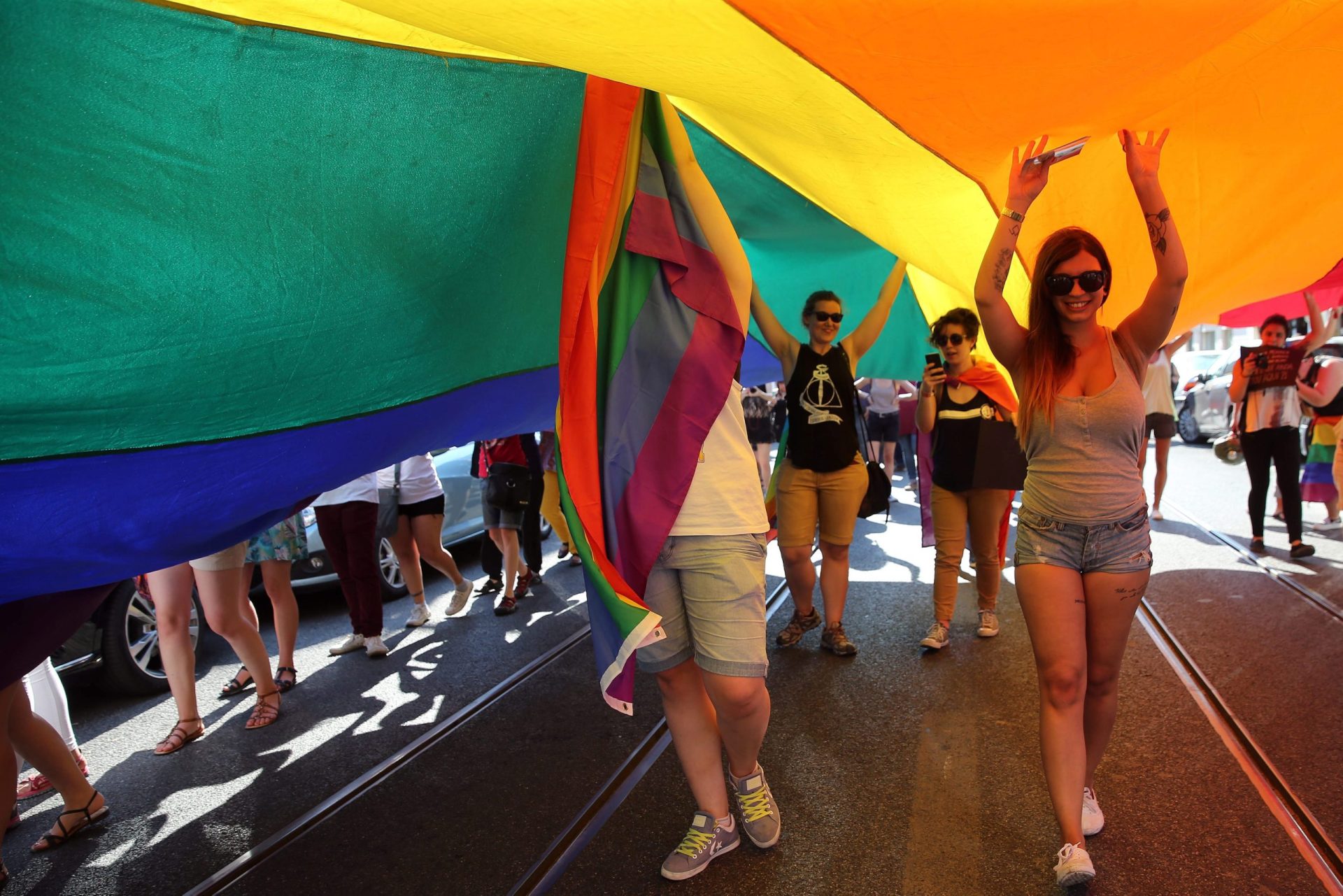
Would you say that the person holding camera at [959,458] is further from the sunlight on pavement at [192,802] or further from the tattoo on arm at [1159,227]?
the sunlight on pavement at [192,802]

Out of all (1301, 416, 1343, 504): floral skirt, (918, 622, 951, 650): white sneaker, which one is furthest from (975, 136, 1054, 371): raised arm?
(1301, 416, 1343, 504): floral skirt

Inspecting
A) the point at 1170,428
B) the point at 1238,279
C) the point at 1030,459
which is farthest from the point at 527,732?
the point at 1170,428

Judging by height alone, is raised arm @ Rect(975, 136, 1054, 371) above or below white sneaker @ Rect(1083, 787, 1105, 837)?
above

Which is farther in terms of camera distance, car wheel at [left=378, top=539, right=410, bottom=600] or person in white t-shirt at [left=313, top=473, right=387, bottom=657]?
car wheel at [left=378, top=539, right=410, bottom=600]

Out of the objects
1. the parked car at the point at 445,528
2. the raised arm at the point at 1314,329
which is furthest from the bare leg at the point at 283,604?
the raised arm at the point at 1314,329

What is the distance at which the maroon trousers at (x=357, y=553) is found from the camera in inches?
229

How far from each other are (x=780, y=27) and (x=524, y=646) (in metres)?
4.51

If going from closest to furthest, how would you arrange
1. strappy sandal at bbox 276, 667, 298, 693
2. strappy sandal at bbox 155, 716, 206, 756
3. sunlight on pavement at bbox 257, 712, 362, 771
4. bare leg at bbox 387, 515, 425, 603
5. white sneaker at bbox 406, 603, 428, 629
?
sunlight on pavement at bbox 257, 712, 362, 771, strappy sandal at bbox 155, 716, 206, 756, strappy sandal at bbox 276, 667, 298, 693, bare leg at bbox 387, 515, 425, 603, white sneaker at bbox 406, 603, 428, 629

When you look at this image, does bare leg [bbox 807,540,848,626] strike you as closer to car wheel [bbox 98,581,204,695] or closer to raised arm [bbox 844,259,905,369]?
raised arm [bbox 844,259,905,369]

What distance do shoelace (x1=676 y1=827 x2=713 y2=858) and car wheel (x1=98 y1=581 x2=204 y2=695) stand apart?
342 centimetres

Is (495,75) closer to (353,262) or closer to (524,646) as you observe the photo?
(353,262)

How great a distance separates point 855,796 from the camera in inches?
141

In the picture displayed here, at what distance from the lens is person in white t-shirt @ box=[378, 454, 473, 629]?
21.2ft

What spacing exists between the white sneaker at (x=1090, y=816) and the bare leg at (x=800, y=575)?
2.19m
